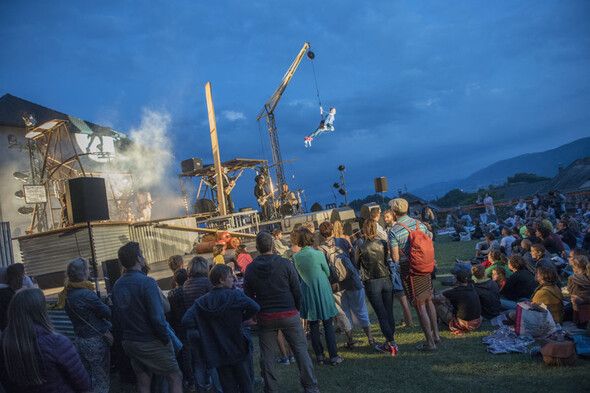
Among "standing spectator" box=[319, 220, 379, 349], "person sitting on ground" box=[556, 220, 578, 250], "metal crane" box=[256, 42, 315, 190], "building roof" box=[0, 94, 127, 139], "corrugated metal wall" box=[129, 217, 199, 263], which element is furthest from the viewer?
"metal crane" box=[256, 42, 315, 190]

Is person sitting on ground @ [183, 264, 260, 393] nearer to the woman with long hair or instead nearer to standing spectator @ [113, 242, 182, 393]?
standing spectator @ [113, 242, 182, 393]

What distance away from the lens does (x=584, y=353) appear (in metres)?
3.95

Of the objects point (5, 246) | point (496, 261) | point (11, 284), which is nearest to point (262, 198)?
point (5, 246)

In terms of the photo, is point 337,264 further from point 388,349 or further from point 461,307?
point 461,307

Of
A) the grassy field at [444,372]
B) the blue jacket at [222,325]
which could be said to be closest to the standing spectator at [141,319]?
the blue jacket at [222,325]

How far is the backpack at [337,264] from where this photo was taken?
16.3 ft

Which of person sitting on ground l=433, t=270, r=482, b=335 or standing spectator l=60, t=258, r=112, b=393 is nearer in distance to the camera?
standing spectator l=60, t=258, r=112, b=393

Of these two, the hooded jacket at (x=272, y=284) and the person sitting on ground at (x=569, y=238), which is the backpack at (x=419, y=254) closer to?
the hooded jacket at (x=272, y=284)

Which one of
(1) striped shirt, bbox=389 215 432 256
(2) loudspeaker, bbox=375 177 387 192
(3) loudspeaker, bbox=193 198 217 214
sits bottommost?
(1) striped shirt, bbox=389 215 432 256

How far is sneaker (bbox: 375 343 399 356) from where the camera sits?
4699 mm

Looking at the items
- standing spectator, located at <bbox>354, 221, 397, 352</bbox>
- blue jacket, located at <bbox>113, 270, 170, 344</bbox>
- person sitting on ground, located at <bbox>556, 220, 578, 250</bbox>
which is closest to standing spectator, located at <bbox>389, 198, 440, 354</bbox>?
standing spectator, located at <bbox>354, 221, 397, 352</bbox>

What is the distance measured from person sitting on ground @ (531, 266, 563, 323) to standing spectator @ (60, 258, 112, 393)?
5358 mm

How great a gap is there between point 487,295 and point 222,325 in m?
4.39

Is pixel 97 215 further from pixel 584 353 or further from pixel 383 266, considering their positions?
pixel 584 353
